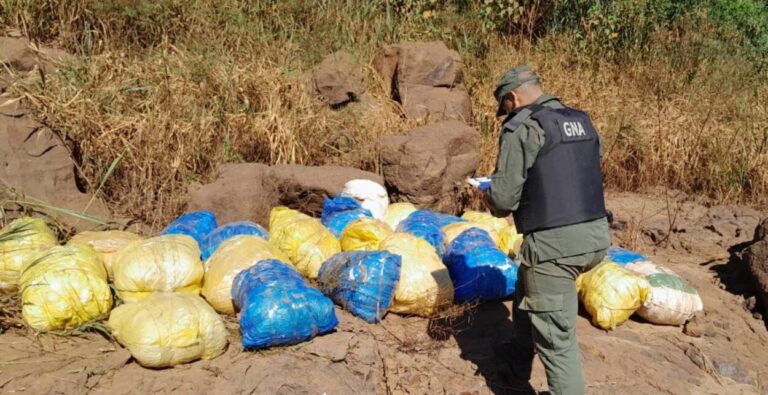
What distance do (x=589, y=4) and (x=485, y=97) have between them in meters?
2.55

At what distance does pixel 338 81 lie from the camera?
7.31 m

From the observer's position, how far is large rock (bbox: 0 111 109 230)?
196 inches

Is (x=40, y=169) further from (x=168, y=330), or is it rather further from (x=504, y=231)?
(x=504, y=231)

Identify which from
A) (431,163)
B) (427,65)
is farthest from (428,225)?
(427,65)

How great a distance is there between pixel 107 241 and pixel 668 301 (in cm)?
375

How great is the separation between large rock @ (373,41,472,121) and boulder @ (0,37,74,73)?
3237 millimetres

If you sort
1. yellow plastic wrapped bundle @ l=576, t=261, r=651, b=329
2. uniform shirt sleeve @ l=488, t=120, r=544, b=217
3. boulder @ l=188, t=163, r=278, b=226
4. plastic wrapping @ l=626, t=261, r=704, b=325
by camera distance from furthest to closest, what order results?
boulder @ l=188, t=163, r=278, b=226 → plastic wrapping @ l=626, t=261, r=704, b=325 → yellow plastic wrapped bundle @ l=576, t=261, r=651, b=329 → uniform shirt sleeve @ l=488, t=120, r=544, b=217

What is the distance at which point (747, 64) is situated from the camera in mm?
8984

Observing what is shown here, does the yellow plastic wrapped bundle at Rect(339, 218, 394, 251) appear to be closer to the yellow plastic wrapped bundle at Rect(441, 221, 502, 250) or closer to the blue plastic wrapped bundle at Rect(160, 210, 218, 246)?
the yellow plastic wrapped bundle at Rect(441, 221, 502, 250)

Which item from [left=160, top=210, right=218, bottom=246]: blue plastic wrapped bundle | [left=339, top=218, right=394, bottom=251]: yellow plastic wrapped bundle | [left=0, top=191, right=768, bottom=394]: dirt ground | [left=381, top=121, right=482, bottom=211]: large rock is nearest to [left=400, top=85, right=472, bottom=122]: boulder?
→ [left=381, top=121, right=482, bottom=211]: large rock

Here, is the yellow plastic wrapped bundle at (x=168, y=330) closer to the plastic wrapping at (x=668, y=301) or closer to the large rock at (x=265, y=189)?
the large rock at (x=265, y=189)

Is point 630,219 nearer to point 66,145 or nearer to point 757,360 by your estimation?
point 757,360

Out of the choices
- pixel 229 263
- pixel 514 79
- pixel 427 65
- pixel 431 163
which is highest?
pixel 514 79

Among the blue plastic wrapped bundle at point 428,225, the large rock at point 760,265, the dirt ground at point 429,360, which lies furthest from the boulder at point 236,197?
the large rock at point 760,265
